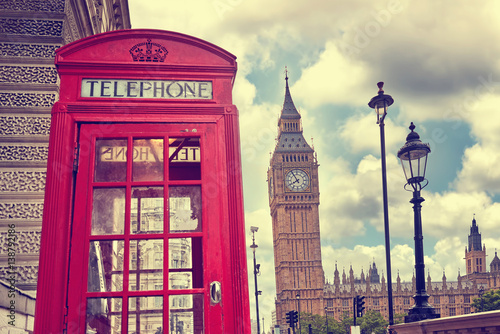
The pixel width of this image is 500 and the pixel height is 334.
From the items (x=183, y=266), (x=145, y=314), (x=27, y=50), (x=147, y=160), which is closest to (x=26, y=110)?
(x=27, y=50)

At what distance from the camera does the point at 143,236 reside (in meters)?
3.23

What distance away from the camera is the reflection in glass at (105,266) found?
320cm

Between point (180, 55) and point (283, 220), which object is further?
point (283, 220)

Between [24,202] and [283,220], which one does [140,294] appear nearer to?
[24,202]

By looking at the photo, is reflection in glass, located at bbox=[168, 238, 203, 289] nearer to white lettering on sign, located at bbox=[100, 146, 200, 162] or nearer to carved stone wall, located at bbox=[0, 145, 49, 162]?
white lettering on sign, located at bbox=[100, 146, 200, 162]

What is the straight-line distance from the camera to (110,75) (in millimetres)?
3648

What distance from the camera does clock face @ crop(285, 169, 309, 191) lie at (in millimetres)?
105356

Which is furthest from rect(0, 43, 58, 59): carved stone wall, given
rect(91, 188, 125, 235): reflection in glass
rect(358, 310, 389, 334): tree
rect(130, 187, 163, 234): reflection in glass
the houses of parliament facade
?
the houses of parliament facade

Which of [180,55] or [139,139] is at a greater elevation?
[180,55]

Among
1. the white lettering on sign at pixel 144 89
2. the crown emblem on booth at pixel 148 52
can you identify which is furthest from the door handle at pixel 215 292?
the crown emblem on booth at pixel 148 52

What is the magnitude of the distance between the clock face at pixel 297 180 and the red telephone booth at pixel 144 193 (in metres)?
102

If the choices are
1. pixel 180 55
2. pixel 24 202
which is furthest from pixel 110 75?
pixel 24 202

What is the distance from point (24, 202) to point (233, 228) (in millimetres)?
4177

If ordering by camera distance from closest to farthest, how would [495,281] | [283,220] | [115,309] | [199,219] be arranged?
[115,309] < [199,219] < [283,220] < [495,281]
